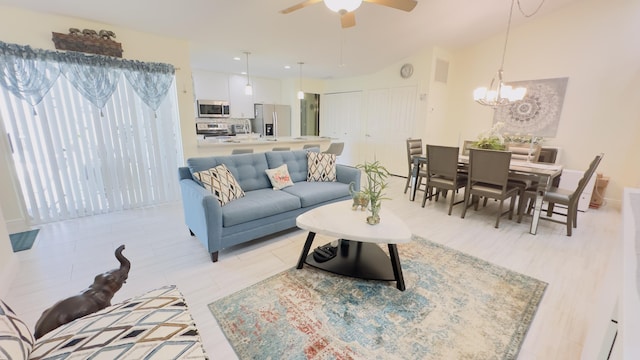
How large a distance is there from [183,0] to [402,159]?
15.9 ft

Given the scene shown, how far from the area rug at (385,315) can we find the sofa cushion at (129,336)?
1.89 ft

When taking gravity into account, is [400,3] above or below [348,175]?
above

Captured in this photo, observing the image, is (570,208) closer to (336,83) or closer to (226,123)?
(336,83)

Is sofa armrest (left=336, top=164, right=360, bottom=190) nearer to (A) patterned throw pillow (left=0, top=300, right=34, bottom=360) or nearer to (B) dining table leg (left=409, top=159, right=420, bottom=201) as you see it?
(B) dining table leg (left=409, top=159, right=420, bottom=201)

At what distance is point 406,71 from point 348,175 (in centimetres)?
333

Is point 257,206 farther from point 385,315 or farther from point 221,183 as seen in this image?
point 385,315

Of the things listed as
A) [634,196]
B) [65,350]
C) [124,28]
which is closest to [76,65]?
[124,28]

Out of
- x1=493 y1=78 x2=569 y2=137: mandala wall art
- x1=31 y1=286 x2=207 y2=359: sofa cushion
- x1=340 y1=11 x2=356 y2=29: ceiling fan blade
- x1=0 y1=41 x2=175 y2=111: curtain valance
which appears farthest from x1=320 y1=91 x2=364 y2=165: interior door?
x1=31 y1=286 x2=207 y2=359: sofa cushion

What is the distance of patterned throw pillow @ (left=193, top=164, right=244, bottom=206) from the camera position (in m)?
2.56

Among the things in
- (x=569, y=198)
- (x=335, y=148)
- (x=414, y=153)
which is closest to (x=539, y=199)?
(x=569, y=198)

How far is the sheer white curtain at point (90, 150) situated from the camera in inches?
118

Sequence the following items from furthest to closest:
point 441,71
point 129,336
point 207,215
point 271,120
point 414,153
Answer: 1. point 271,120
2. point 441,71
3. point 414,153
4. point 207,215
5. point 129,336

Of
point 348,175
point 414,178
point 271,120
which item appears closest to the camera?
point 348,175

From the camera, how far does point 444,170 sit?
3691mm
